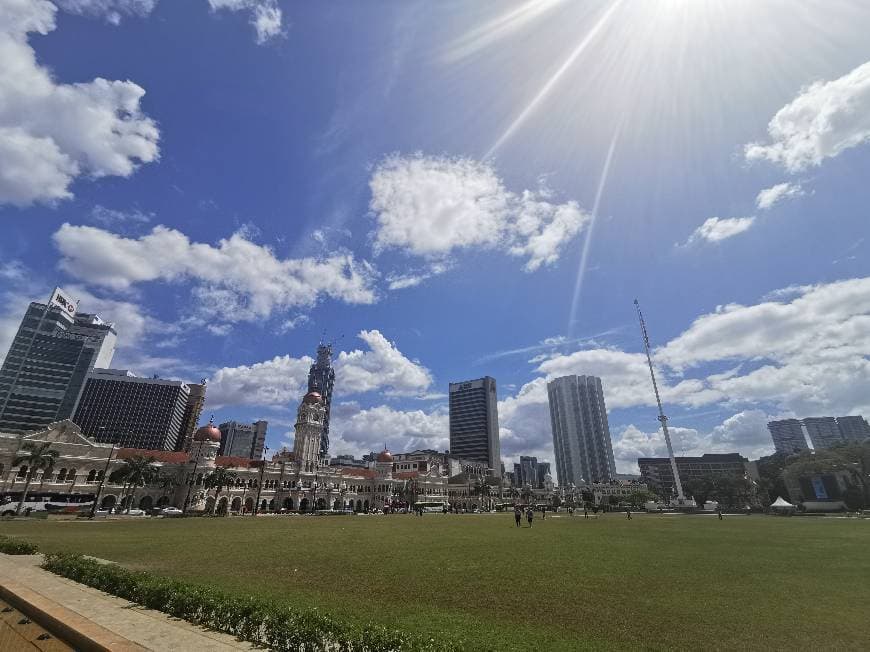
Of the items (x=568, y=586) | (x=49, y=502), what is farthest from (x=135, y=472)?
(x=568, y=586)

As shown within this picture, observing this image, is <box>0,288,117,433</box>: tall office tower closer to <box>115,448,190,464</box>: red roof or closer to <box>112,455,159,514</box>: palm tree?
<box>115,448,190,464</box>: red roof

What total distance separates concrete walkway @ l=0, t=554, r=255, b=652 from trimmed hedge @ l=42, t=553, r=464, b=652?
202mm

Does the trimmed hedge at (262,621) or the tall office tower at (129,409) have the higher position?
the tall office tower at (129,409)

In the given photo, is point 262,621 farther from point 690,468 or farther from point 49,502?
point 690,468

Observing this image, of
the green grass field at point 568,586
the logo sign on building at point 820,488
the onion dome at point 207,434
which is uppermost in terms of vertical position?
the onion dome at point 207,434

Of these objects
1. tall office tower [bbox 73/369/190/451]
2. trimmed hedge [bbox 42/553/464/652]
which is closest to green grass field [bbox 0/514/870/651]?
trimmed hedge [bbox 42/553/464/652]

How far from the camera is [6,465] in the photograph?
59531 mm

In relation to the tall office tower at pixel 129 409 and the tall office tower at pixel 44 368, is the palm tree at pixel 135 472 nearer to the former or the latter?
the tall office tower at pixel 44 368

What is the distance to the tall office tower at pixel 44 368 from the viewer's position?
134 m

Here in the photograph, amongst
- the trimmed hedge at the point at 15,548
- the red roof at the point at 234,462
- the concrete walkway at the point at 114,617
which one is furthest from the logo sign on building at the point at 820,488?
the trimmed hedge at the point at 15,548

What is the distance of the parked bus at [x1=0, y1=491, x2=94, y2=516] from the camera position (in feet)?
176

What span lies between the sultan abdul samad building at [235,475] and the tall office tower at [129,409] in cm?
9176

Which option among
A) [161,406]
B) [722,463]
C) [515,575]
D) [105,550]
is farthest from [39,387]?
[722,463]

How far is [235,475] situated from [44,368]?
365ft
